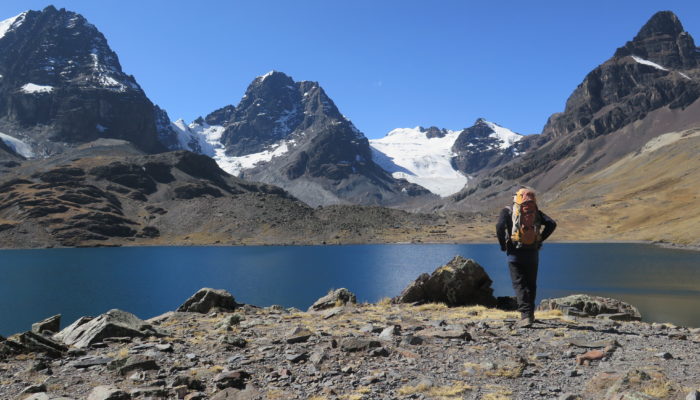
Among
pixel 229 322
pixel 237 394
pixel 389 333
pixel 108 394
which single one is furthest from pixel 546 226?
pixel 108 394

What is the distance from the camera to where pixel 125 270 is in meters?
106

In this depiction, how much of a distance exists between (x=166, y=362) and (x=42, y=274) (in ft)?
342

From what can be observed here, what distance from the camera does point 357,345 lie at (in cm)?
1160

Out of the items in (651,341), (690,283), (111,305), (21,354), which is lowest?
(690,283)

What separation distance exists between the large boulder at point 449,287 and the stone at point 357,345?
10.6 m

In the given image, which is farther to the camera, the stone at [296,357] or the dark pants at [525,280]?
the dark pants at [525,280]

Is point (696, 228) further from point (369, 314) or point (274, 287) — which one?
point (369, 314)

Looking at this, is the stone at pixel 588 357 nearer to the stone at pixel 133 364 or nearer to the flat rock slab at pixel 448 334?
the flat rock slab at pixel 448 334

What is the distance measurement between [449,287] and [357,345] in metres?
11.7

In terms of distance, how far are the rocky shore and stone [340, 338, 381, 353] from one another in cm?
3

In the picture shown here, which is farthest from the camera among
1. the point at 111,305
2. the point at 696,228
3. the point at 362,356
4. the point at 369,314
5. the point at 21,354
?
the point at 696,228

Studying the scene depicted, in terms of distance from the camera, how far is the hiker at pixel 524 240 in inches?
571

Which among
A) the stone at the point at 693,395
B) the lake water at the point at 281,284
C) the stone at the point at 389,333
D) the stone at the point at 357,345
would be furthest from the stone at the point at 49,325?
the lake water at the point at 281,284

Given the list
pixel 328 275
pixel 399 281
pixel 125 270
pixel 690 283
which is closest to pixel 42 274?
pixel 125 270
